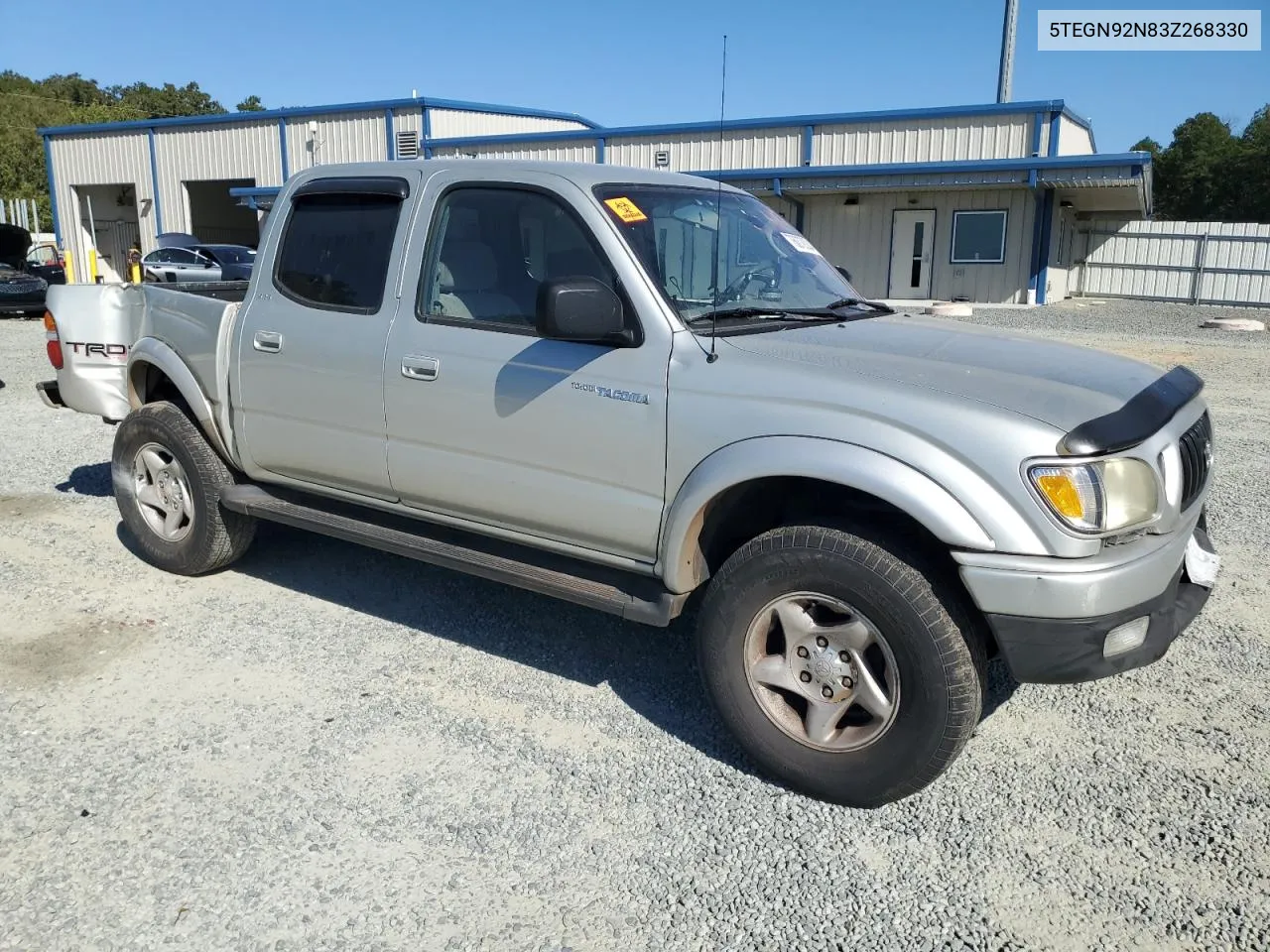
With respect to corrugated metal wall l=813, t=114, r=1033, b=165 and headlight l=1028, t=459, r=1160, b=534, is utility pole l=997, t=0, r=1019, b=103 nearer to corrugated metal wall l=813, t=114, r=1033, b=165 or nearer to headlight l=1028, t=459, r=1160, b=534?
corrugated metal wall l=813, t=114, r=1033, b=165

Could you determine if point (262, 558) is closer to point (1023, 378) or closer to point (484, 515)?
point (484, 515)

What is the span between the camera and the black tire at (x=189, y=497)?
5105 millimetres

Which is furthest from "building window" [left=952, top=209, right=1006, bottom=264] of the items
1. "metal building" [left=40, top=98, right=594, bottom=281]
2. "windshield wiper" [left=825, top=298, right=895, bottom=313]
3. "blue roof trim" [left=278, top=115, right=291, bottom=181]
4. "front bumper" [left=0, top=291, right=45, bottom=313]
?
"windshield wiper" [left=825, top=298, right=895, bottom=313]

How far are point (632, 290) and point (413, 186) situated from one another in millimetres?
1296

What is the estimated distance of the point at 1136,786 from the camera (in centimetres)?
344

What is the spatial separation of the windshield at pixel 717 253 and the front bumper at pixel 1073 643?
1.46 meters

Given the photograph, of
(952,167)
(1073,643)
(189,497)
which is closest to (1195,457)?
(1073,643)

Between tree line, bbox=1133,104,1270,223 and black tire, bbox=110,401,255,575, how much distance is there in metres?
53.9

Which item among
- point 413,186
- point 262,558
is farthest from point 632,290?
point 262,558

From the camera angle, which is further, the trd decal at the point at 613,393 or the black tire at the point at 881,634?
the trd decal at the point at 613,393

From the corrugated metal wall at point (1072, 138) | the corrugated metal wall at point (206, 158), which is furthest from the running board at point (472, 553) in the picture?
the corrugated metal wall at point (206, 158)

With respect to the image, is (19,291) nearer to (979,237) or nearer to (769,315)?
(769,315)

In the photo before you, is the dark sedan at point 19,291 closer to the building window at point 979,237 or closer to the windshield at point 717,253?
the windshield at point 717,253

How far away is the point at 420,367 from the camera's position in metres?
4.11
